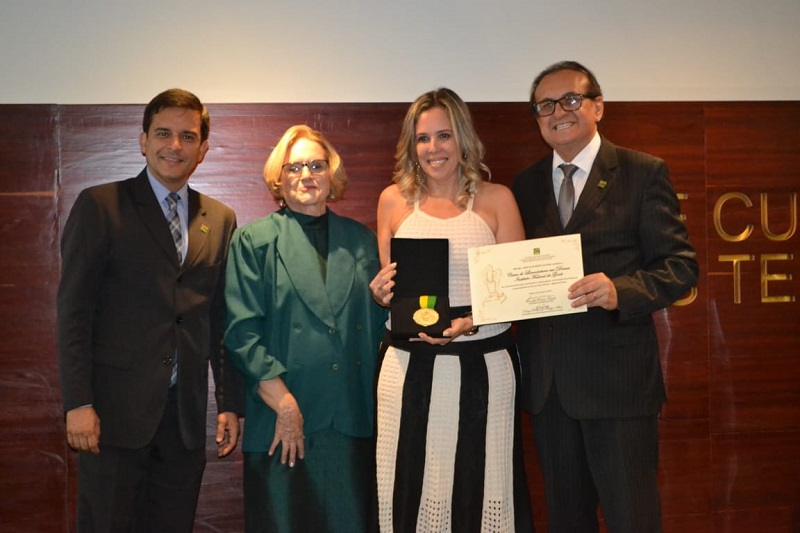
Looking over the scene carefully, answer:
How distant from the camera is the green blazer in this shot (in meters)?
2.72

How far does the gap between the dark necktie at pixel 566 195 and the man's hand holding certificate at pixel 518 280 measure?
0.22 metres

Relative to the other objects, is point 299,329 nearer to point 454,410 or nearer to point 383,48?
point 454,410

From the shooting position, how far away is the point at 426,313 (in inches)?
103

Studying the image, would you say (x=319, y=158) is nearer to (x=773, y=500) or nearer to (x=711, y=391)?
(x=711, y=391)

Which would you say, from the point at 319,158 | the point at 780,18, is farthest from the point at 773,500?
the point at 319,158

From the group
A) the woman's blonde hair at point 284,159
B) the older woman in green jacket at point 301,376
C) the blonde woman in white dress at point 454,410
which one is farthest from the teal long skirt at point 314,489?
the woman's blonde hair at point 284,159

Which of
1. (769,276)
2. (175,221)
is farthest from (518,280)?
(769,276)

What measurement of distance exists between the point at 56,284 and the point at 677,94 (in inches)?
118

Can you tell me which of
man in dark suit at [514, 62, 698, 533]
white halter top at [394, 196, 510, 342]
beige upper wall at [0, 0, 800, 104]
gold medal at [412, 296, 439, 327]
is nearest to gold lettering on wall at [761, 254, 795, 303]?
beige upper wall at [0, 0, 800, 104]

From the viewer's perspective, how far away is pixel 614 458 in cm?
259

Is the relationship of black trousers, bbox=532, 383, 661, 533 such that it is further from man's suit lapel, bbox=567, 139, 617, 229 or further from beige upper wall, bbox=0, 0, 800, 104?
beige upper wall, bbox=0, 0, 800, 104

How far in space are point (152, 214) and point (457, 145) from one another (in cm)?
111

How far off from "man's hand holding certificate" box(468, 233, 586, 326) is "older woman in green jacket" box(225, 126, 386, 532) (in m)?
0.49

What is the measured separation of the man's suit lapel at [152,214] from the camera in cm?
272
